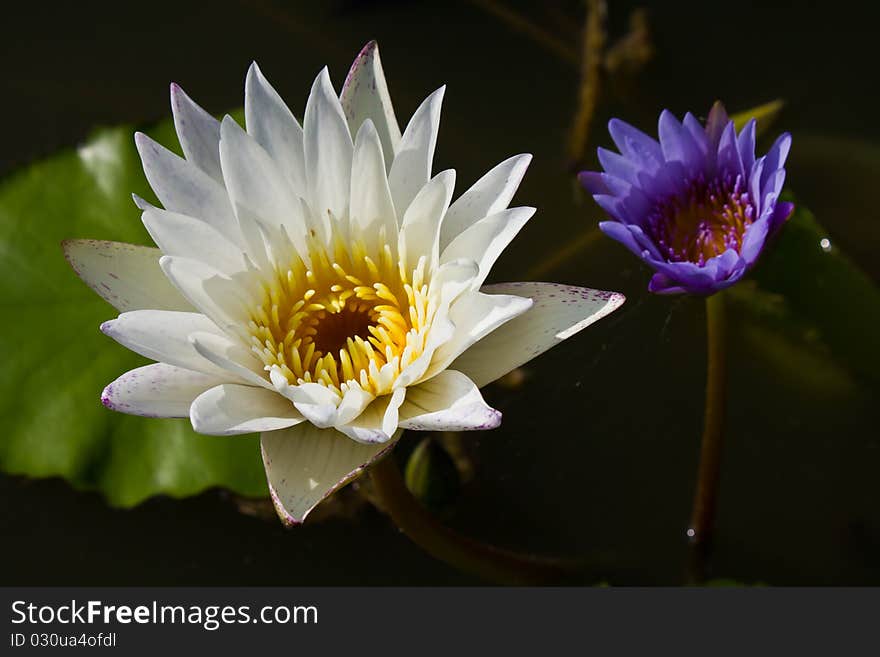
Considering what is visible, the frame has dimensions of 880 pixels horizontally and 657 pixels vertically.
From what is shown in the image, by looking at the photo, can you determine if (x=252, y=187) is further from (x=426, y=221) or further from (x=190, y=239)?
(x=426, y=221)

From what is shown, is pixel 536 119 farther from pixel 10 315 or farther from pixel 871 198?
pixel 10 315

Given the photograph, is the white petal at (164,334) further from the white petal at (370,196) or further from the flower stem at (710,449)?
the flower stem at (710,449)

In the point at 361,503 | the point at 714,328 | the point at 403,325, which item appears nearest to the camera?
the point at 403,325

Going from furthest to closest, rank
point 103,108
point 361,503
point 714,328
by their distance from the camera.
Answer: point 103,108 < point 361,503 < point 714,328

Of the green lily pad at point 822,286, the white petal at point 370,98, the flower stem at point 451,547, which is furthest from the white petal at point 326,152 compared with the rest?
the green lily pad at point 822,286

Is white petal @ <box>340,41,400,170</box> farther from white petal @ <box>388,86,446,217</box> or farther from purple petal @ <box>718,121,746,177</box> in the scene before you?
purple petal @ <box>718,121,746,177</box>

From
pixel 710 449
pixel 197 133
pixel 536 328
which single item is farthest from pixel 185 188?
pixel 710 449

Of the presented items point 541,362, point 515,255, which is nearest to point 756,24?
point 515,255
